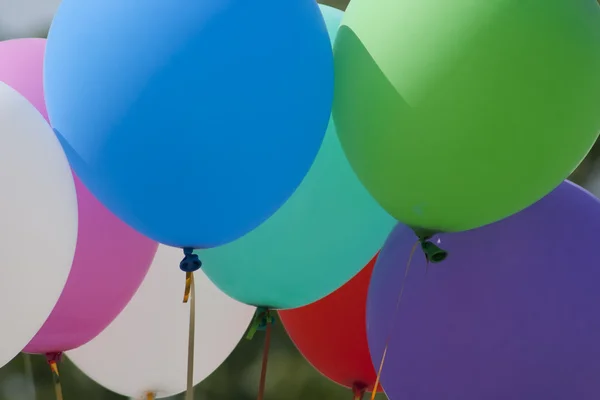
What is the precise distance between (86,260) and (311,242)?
465 millimetres

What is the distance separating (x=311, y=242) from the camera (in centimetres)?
164

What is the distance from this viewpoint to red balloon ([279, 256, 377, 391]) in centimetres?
195

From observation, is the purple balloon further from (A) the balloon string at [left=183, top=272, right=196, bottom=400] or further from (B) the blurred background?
(B) the blurred background

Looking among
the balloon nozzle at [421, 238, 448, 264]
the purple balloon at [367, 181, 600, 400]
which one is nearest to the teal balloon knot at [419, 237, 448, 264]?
the balloon nozzle at [421, 238, 448, 264]

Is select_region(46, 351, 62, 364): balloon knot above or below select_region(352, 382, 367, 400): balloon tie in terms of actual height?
above

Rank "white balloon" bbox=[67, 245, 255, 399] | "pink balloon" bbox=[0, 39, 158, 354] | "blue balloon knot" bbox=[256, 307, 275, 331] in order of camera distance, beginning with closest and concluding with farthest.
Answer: "pink balloon" bbox=[0, 39, 158, 354] → "blue balloon knot" bbox=[256, 307, 275, 331] → "white balloon" bbox=[67, 245, 255, 399]

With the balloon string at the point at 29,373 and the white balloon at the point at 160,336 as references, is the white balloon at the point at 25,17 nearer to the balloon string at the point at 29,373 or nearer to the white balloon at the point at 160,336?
the balloon string at the point at 29,373

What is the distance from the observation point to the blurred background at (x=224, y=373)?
4898 millimetres

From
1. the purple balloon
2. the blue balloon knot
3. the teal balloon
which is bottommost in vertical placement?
the purple balloon

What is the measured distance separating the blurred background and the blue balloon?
3.72 m

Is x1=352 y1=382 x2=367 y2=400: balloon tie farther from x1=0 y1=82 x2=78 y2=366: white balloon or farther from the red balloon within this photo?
x1=0 y1=82 x2=78 y2=366: white balloon

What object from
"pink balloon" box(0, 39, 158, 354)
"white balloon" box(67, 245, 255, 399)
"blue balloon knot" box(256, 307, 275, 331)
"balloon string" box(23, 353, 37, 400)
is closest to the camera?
"pink balloon" box(0, 39, 158, 354)

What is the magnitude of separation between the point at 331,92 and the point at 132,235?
1.84ft

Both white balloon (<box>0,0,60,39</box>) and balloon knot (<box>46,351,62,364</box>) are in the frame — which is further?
white balloon (<box>0,0,60,39</box>)
